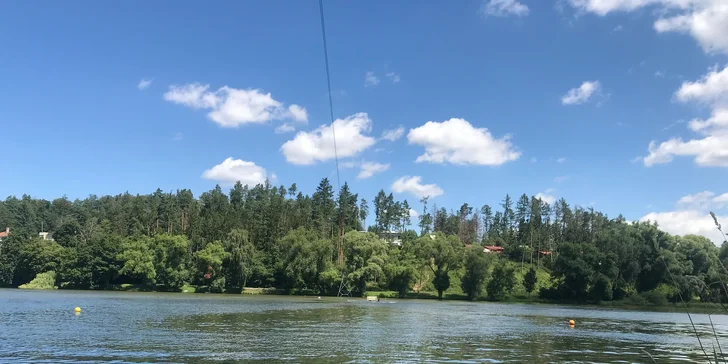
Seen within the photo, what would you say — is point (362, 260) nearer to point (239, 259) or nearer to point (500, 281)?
point (239, 259)

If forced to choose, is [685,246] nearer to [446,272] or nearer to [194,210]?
[446,272]

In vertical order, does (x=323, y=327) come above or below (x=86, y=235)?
below

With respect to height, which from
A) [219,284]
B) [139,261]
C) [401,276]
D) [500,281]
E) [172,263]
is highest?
[139,261]

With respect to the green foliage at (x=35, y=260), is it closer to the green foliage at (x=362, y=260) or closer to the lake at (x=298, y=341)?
the green foliage at (x=362, y=260)

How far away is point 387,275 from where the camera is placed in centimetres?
11612

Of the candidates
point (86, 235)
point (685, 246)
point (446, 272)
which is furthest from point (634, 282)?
point (86, 235)

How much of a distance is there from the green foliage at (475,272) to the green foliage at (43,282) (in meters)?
91.9

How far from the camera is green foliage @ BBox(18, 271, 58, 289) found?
391 feet

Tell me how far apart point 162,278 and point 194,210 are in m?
44.7

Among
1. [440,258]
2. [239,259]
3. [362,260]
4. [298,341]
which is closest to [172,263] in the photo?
[239,259]

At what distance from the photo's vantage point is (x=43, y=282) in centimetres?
11981

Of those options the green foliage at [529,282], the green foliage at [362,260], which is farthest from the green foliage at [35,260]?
the green foliage at [529,282]

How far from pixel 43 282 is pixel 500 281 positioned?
101426 mm

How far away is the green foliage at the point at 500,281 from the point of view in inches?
4727
